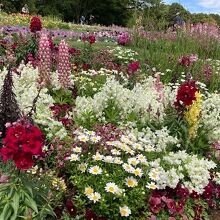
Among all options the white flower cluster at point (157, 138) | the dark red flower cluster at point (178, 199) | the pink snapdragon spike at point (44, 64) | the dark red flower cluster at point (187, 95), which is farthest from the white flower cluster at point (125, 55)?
the dark red flower cluster at point (178, 199)

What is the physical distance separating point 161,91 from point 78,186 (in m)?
3.23

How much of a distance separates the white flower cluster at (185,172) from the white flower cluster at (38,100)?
1.31 metres

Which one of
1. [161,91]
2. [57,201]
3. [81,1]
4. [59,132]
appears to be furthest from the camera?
[81,1]

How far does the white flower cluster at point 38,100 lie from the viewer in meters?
5.85

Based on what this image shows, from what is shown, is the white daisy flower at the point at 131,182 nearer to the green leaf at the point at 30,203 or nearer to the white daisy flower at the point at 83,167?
the white daisy flower at the point at 83,167

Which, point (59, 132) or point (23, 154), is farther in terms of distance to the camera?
point (59, 132)

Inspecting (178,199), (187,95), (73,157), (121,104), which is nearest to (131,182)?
(73,157)

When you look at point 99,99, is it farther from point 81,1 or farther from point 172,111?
point 81,1

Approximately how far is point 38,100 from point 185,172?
2.34 m

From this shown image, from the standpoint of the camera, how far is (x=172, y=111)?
700 cm

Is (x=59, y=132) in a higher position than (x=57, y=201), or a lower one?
higher

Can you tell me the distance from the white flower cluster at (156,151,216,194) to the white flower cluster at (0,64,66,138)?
4.29ft

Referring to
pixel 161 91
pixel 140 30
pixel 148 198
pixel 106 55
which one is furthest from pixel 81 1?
pixel 148 198

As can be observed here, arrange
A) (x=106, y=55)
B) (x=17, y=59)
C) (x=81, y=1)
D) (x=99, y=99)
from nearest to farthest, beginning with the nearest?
(x=99, y=99) < (x=17, y=59) < (x=106, y=55) < (x=81, y=1)
